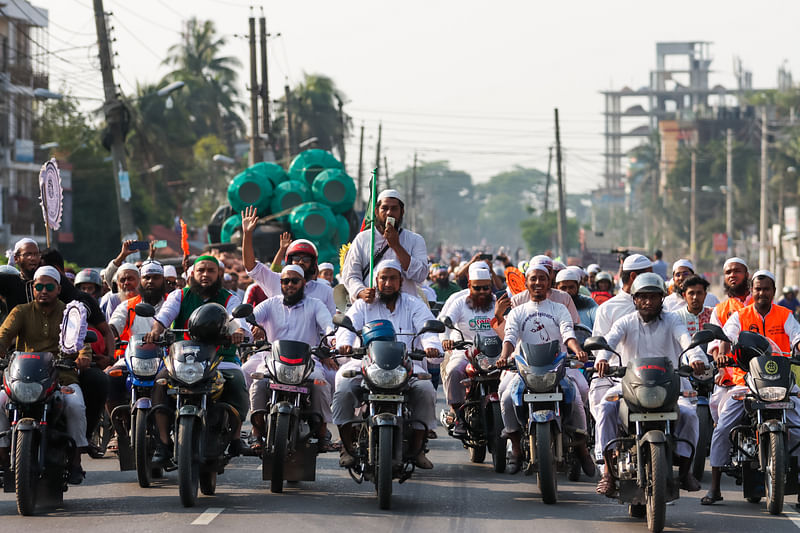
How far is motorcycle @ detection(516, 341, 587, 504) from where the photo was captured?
9852 mm

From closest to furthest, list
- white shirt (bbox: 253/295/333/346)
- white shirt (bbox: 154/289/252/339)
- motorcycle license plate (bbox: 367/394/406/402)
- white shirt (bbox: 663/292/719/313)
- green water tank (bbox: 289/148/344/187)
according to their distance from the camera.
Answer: motorcycle license plate (bbox: 367/394/406/402) < white shirt (bbox: 154/289/252/339) < white shirt (bbox: 253/295/333/346) < white shirt (bbox: 663/292/719/313) < green water tank (bbox: 289/148/344/187)

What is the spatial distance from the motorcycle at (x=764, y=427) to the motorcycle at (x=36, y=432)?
4403 mm

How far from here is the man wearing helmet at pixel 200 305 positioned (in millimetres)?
10234

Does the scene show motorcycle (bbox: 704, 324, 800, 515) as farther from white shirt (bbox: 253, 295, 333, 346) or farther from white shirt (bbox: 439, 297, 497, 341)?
white shirt (bbox: 253, 295, 333, 346)

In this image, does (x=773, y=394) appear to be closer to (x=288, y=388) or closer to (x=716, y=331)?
(x=716, y=331)

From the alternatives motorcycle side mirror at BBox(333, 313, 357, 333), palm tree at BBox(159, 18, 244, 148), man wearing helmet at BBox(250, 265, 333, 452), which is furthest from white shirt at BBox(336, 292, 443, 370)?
palm tree at BBox(159, 18, 244, 148)

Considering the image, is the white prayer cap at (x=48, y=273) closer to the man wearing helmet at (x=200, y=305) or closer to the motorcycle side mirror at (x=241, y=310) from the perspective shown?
the man wearing helmet at (x=200, y=305)

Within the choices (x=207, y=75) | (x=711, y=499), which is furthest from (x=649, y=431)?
(x=207, y=75)

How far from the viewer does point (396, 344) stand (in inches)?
391

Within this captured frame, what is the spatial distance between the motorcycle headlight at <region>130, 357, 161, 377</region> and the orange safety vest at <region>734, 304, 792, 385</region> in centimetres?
436

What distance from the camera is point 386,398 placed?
31.9 ft

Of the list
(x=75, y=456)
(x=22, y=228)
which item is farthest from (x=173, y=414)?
(x=22, y=228)

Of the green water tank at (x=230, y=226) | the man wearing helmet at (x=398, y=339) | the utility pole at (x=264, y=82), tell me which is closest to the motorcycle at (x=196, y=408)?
the man wearing helmet at (x=398, y=339)

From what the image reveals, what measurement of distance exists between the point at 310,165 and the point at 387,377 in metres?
22.2
